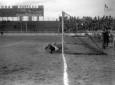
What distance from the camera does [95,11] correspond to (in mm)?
7613

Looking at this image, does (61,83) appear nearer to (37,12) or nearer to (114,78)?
(114,78)

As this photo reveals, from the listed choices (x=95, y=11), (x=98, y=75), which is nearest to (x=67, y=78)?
(x=98, y=75)

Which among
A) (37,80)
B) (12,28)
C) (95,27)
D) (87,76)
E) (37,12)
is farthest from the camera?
(37,12)

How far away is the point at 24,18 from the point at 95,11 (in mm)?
53838

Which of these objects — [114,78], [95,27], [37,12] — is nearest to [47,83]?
[114,78]

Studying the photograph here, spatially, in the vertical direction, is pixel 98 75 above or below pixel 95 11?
below

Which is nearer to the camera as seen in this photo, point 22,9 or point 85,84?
point 85,84

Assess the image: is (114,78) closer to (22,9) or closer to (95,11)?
(95,11)

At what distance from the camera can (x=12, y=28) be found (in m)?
54.3

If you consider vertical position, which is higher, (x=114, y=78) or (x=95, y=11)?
(x=95, y=11)

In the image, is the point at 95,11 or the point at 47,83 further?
the point at 95,11

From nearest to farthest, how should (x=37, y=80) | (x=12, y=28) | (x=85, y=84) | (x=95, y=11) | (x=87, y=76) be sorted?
(x=85, y=84) < (x=37, y=80) < (x=87, y=76) < (x=95, y=11) < (x=12, y=28)

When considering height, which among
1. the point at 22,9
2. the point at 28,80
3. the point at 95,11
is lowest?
the point at 28,80

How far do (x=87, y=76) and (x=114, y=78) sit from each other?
70cm
